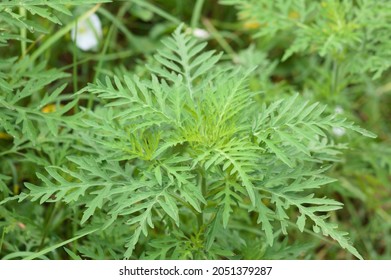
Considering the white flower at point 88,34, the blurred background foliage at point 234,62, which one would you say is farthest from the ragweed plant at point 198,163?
the white flower at point 88,34

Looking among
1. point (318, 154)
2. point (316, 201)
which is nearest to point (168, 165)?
point (316, 201)

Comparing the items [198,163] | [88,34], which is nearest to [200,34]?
[88,34]

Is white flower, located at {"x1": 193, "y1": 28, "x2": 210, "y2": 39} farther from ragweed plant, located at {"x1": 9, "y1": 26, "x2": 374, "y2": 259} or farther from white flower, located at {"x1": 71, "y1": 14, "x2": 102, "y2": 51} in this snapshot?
ragweed plant, located at {"x1": 9, "y1": 26, "x2": 374, "y2": 259}

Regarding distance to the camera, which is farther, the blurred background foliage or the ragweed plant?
the blurred background foliage

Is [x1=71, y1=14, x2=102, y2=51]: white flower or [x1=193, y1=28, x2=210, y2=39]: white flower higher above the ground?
[x1=71, y1=14, x2=102, y2=51]: white flower

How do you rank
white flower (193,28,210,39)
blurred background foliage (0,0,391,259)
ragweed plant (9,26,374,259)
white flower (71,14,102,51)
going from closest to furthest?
ragweed plant (9,26,374,259) → blurred background foliage (0,0,391,259) → white flower (71,14,102,51) → white flower (193,28,210,39)

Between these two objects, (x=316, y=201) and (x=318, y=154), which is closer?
(x=316, y=201)

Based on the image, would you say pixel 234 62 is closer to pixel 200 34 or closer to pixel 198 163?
pixel 200 34

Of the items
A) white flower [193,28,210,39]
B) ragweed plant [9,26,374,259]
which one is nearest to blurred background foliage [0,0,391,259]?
white flower [193,28,210,39]

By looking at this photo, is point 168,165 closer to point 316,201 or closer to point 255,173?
point 255,173
